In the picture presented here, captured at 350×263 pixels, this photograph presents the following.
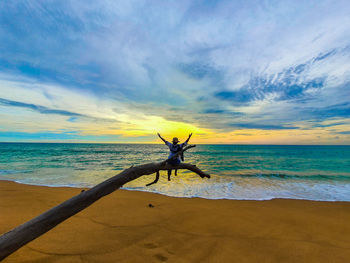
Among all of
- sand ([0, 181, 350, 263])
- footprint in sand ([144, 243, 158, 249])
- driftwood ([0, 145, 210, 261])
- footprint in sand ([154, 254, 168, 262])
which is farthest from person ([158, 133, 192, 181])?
sand ([0, 181, 350, 263])

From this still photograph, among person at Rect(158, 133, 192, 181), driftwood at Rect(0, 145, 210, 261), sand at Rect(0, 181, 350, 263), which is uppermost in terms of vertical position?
person at Rect(158, 133, 192, 181)

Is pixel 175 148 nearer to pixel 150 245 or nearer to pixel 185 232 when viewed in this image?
pixel 150 245

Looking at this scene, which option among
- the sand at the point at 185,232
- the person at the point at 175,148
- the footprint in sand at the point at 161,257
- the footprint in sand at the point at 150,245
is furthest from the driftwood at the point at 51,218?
the footprint in sand at the point at 150,245

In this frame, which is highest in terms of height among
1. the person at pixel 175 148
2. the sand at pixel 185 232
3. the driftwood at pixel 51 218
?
the person at pixel 175 148

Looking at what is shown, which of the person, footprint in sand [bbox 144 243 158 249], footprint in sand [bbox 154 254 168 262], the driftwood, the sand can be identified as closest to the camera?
the driftwood

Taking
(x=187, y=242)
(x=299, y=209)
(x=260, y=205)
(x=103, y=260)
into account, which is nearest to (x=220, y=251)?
(x=187, y=242)

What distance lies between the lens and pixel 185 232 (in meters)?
5.70

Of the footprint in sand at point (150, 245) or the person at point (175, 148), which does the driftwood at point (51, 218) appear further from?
the footprint in sand at point (150, 245)

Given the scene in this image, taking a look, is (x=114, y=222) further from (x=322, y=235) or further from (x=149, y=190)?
(x=322, y=235)

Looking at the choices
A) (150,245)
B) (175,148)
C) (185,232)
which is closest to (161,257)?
(150,245)

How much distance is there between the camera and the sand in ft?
14.6

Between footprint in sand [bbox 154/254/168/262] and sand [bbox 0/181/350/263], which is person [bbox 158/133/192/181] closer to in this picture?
footprint in sand [bbox 154/254/168/262]

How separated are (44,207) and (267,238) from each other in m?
9.12

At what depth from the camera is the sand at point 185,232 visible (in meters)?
4.45
